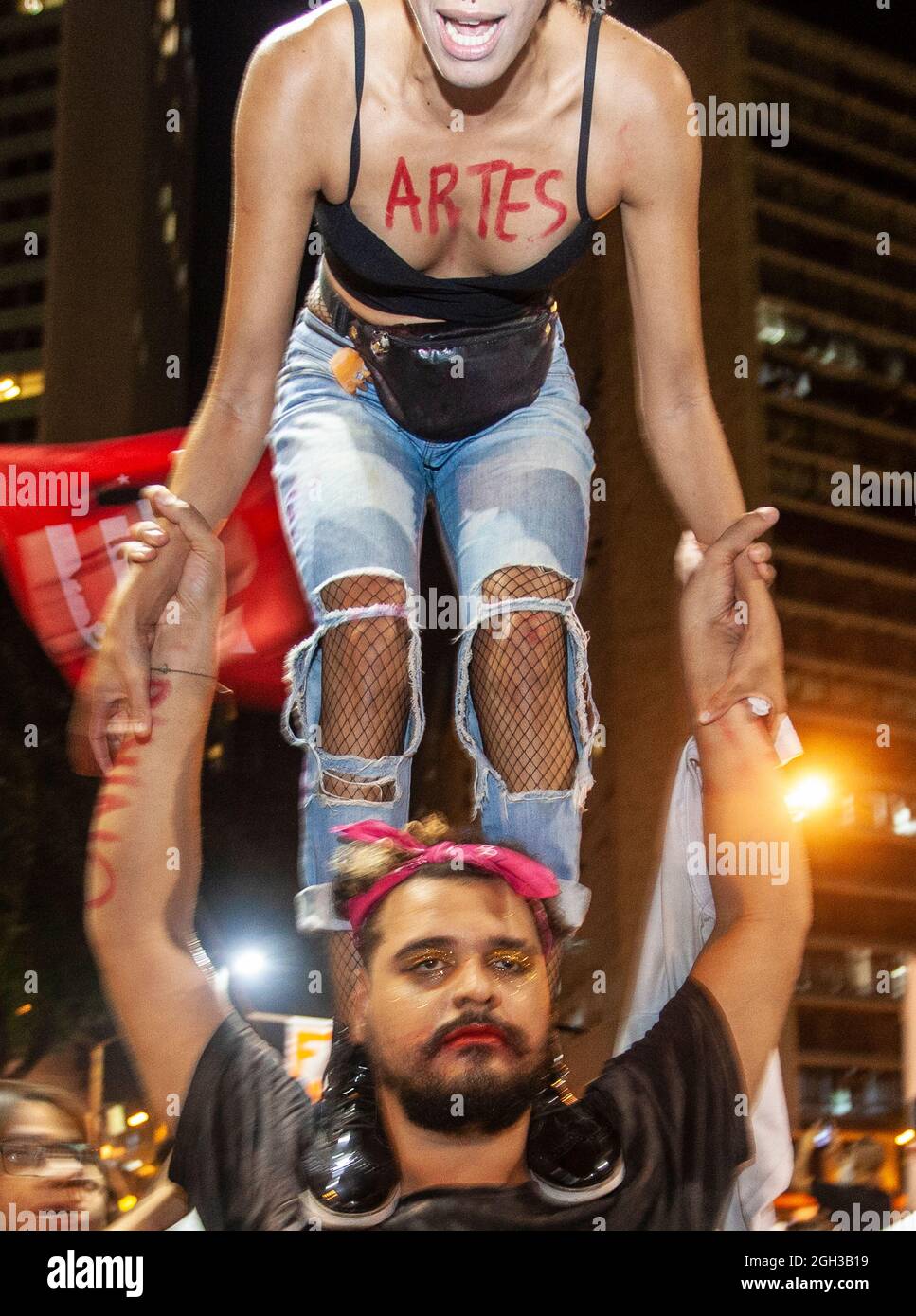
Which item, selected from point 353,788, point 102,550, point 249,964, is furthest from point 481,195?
point 249,964

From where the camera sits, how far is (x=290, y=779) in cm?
345

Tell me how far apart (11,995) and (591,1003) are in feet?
9.18

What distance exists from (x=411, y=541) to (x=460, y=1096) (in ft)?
3.09

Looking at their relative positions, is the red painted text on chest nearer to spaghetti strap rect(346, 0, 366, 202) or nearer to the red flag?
spaghetti strap rect(346, 0, 366, 202)

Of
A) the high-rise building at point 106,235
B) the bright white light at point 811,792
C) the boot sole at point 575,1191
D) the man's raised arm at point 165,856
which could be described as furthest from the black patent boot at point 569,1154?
the bright white light at point 811,792

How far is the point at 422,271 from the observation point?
250 centimetres

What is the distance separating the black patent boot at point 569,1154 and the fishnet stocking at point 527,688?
1.75 ft

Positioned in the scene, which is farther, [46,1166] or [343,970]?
[46,1166]

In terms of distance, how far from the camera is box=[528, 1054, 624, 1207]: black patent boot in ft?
7.57

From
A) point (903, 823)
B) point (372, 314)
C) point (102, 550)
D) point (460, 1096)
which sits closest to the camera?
point (460, 1096)

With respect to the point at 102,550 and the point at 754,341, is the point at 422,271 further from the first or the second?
the point at 754,341

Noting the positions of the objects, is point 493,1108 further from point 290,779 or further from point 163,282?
point 163,282

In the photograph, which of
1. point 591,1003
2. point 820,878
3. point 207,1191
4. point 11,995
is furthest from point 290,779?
point 820,878

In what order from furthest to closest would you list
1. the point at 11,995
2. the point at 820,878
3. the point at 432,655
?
the point at 820,878 → the point at 11,995 → the point at 432,655
